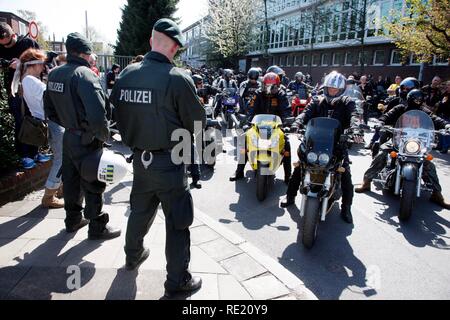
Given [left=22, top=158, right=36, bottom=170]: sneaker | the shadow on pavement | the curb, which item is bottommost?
the shadow on pavement

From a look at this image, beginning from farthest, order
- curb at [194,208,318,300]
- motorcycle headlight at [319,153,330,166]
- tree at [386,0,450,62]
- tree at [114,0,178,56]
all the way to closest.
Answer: tree at [114,0,178,56]
tree at [386,0,450,62]
motorcycle headlight at [319,153,330,166]
curb at [194,208,318,300]

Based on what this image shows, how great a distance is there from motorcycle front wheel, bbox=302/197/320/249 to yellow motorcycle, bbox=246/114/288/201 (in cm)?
135

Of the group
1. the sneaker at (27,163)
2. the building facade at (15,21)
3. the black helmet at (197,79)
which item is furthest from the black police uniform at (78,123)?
the building facade at (15,21)

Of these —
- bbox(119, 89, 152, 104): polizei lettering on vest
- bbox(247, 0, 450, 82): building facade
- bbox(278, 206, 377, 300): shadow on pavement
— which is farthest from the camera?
bbox(247, 0, 450, 82): building facade

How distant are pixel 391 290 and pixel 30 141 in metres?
4.34

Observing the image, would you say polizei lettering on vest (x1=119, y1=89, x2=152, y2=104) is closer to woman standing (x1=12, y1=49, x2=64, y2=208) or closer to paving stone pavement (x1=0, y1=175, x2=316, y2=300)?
paving stone pavement (x1=0, y1=175, x2=316, y2=300)

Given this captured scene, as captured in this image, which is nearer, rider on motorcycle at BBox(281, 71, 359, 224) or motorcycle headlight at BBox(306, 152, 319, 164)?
motorcycle headlight at BBox(306, 152, 319, 164)

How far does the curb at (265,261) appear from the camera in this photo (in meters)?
2.93

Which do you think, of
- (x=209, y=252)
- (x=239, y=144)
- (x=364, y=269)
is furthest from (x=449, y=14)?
(x=209, y=252)

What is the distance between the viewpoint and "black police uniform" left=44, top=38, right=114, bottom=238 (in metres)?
3.19

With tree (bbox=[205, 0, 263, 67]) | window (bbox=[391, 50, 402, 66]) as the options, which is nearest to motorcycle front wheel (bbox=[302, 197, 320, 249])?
window (bbox=[391, 50, 402, 66])

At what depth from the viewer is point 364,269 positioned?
352 cm

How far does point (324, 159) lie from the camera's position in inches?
154
